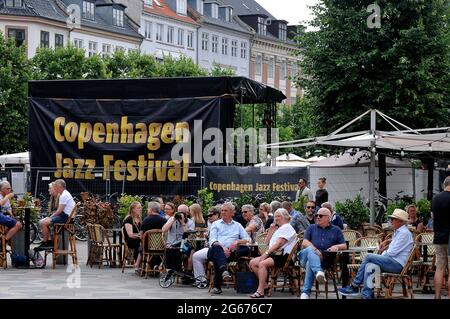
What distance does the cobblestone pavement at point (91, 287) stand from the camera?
17453 mm

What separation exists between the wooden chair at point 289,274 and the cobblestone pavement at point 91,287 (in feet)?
0.49

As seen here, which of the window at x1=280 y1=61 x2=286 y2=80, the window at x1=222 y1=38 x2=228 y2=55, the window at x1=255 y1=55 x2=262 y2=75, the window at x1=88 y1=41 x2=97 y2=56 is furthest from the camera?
the window at x1=280 y1=61 x2=286 y2=80

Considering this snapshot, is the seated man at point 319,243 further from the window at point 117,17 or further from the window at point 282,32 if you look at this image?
the window at point 282,32

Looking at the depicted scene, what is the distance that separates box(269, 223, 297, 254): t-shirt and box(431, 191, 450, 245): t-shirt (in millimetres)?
2244

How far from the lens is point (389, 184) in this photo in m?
40.3

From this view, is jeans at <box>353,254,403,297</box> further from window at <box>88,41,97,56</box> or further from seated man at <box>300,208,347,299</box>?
window at <box>88,41,97,56</box>

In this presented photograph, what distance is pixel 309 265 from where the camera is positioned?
1662 cm

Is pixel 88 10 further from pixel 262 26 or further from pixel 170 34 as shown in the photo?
pixel 262 26

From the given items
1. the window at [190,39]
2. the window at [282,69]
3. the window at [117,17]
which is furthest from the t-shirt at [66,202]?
the window at [282,69]

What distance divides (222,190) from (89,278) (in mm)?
11197

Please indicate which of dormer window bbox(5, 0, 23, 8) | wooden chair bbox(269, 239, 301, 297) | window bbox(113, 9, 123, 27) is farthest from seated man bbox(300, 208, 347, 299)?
window bbox(113, 9, 123, 27)

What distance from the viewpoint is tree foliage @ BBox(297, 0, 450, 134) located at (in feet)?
121
